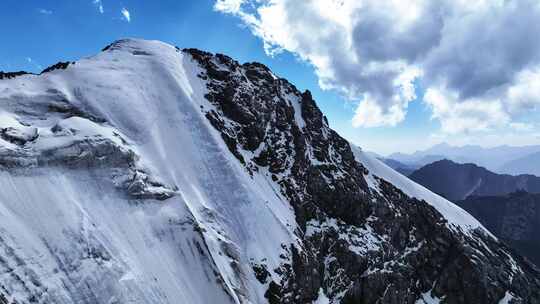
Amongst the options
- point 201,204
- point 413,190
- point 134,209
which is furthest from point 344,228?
point 134,209

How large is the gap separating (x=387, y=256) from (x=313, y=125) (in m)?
38.9

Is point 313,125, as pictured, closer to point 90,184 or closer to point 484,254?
point 484,254

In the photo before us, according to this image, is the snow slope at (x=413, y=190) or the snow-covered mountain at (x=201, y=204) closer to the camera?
the snow-covered mountain at (x=201, y=204)

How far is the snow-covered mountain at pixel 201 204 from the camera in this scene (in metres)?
36.8

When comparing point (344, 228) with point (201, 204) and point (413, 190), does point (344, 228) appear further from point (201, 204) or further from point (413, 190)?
point (413, 190)

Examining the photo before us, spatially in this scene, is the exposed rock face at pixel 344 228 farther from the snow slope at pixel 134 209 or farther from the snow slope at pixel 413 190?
the snow slope at pixel 134 209

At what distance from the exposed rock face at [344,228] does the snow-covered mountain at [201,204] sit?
12.5 inches

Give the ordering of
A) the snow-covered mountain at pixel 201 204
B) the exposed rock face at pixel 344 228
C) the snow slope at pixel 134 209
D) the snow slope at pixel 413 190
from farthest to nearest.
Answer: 1. the snow slope at pixel 413 190
2. the exposed rock face at pixel 344 228
3. the snow-covered mountain at pixel 201 204
4. the snow slope at pixel 134 209

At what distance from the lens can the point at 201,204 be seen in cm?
5228

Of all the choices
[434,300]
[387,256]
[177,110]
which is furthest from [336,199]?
[177,110]

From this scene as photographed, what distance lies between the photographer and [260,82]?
93.5 meters

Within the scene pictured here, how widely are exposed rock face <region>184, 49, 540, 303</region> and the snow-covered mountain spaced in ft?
1.04

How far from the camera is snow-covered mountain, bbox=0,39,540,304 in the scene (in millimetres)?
36781

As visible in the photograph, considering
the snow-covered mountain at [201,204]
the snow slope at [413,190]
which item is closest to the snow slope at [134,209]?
the snow-covered mountain at [201,204]
